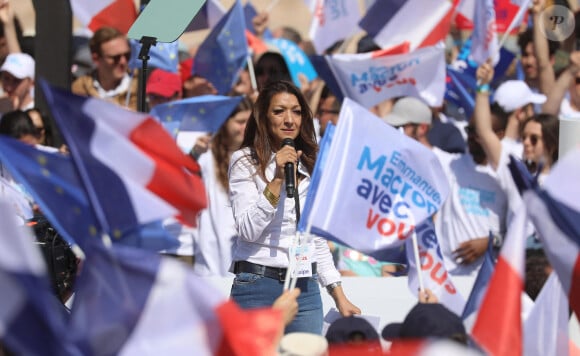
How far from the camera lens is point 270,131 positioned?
17.4 feet

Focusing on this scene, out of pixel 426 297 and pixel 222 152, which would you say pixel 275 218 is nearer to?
pixel 426 297

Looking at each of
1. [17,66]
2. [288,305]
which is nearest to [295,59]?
[17,66]

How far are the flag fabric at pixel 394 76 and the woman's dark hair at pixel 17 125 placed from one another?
7.08ft

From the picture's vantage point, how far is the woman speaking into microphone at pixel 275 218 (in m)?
4.95

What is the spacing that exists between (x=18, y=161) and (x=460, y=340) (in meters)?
1.68

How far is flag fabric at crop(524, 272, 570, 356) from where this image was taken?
4402mm

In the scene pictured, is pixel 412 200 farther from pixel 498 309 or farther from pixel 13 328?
pixel 13 328

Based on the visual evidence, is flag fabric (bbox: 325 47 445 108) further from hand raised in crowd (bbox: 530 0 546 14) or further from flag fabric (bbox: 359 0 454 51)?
hand raised in crowd (bbox: 530 0 546 14)

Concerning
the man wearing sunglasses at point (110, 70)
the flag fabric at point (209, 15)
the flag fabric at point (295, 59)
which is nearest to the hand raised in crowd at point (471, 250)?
the flag fabric at point (295, 59)

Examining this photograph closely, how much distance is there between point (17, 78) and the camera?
340 inches

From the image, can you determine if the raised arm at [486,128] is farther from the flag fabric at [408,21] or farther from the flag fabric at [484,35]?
the flag fabric at [408,21]

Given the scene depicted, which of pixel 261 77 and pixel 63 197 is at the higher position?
pixel 63 197

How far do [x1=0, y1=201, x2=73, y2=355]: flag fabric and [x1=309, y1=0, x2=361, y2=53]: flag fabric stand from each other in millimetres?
6760

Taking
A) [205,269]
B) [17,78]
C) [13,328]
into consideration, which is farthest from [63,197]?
[17,78]
